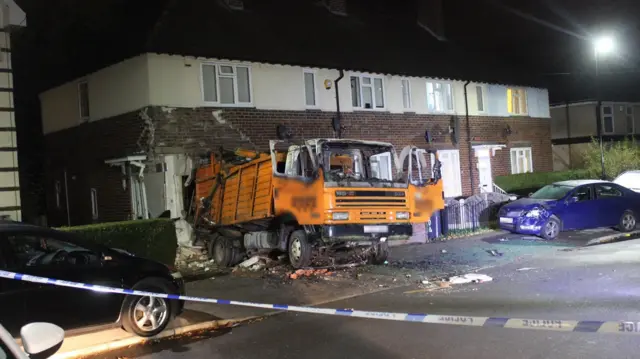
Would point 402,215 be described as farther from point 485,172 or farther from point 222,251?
point 485,172

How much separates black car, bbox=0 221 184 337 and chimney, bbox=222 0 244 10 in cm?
1217

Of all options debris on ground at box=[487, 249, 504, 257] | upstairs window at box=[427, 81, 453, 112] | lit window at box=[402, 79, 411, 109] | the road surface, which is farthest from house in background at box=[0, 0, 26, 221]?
upstairs window at box=[427, 81, 453, 112]

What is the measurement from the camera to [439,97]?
20.4 m

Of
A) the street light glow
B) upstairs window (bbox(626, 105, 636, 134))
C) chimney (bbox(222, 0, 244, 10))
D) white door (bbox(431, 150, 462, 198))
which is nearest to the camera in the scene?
chimney (bbox(222, 0, 244, 10))


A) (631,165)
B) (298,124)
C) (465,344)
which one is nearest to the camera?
Result: (465,344)

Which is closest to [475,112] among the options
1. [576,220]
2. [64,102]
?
[576,220]

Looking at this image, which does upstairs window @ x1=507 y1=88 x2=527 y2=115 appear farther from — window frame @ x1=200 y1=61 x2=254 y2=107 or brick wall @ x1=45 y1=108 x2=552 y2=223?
window frame @ x1=200 y1=61 x2=254 y2=107

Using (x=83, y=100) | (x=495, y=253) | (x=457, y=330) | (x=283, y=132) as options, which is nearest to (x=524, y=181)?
(x=495, y=253)

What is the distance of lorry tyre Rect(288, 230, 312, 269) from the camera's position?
411 inches

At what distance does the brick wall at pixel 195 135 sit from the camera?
1430cm

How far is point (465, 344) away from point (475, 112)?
1682cm

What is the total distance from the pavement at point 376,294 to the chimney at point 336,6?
1070 centimetres

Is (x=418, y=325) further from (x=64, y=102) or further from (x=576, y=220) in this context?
(x=64, y=102)

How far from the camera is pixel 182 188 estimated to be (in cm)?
1444
